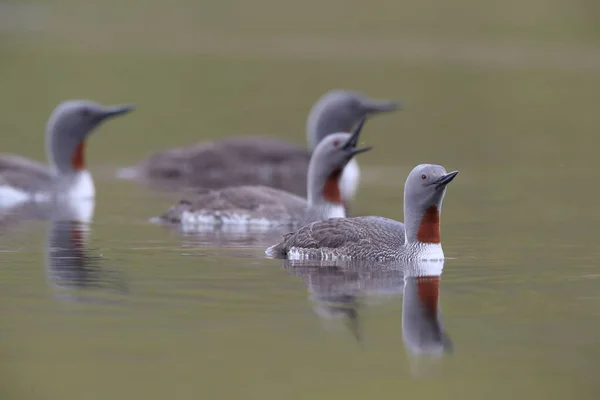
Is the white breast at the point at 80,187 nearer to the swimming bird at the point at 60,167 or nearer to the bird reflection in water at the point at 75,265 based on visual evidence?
the swimming bird at the point at 60,167

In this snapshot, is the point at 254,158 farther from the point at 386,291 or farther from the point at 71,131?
the point at 386,291

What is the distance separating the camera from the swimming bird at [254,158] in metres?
17.7

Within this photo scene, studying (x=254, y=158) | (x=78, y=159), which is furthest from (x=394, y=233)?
(x=254, y=158)

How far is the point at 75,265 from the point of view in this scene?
10.1 metres

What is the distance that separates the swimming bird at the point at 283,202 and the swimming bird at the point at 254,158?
458 centimetres

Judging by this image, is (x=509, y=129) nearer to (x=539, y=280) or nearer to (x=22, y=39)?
(x=539, y=280)

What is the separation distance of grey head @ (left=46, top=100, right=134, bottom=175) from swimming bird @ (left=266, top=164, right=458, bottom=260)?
5.18 meters

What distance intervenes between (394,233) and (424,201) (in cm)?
42

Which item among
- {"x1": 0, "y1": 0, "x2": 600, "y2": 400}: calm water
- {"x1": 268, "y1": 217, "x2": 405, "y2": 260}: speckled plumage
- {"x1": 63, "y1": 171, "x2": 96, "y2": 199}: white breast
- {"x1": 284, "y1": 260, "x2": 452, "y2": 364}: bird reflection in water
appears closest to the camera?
{"x1": 0, "y1": 0, "x2": 600, "y2": 400}: calm water

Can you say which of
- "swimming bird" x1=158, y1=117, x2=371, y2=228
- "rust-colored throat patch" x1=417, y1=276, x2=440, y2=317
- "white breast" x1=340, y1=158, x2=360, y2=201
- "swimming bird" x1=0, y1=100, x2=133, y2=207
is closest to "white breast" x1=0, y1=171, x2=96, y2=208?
"swimming bird" x1=0, y1=100, x2=133, y2=207

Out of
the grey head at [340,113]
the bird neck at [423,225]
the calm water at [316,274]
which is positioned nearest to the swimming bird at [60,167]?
the calm water at [316,274]

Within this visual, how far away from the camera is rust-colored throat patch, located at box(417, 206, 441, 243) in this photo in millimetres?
9883

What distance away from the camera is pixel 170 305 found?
8555mm

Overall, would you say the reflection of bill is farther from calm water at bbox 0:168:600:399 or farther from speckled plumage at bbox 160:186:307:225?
speckled plumage at bbox 160:186:307:225
